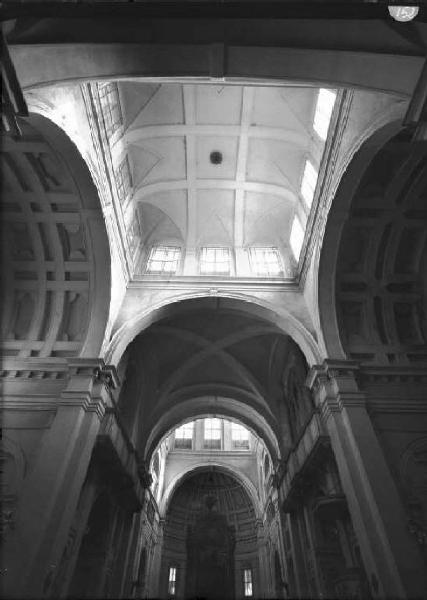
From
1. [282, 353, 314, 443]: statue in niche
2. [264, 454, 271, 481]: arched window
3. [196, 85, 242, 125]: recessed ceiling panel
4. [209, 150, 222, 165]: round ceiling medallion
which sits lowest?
[282, 353, 314, 443]: statue in niche

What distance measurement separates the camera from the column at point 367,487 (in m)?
7.51

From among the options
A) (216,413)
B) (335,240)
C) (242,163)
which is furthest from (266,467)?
(242,163)

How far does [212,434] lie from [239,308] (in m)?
22.0

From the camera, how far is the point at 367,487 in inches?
342

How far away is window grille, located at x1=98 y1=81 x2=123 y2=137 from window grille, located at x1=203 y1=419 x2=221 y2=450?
27166mm

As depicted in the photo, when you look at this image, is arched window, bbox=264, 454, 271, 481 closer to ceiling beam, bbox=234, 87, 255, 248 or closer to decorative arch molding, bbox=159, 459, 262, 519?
decorative arch molding, bbox=159, 459, 262, 519

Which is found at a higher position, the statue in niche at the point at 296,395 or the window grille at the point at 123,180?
the window grille at the point at 123,180

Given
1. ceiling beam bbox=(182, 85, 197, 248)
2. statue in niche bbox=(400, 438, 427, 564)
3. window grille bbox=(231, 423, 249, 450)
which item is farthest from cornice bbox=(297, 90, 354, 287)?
window grille bbox=(231, 423, 249, 450)

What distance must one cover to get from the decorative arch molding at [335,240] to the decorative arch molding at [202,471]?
20526 mm

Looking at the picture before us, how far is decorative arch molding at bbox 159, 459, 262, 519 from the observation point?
28.0 m

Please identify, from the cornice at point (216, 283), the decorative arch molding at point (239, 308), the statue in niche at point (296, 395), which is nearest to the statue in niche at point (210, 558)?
the statue in niche at point (296, 395)

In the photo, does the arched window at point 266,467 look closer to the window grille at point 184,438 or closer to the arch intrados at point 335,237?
the window grille at point 184,438

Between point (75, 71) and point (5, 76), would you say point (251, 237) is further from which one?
point (5, 76)

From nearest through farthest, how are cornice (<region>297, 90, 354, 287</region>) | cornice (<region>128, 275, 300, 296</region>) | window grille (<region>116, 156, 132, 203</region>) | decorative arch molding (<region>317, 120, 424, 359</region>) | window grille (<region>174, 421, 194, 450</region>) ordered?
decorative arch molding (<region>317, 120, 424, 359</region>), cornice (<region>297, 90, 354, 287</region>), window grille (<region>116, 156, 132, 203</region>), cornice (<region>128, 275, 300, 296</region>), window grille (<region>174, 421, 194, 450</region>)
